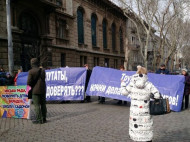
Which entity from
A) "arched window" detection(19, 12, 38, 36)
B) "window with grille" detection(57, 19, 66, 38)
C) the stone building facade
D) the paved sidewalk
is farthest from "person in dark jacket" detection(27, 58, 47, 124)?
"window with grille" detection(57, 19, 66, 38)

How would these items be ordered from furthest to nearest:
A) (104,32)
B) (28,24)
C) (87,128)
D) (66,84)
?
(104,32) < (28,24) < (66,84) < (87,128)

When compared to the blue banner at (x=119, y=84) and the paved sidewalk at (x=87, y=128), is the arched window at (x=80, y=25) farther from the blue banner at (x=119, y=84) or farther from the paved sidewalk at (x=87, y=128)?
the paved sidewalk at (x=87, y=128)

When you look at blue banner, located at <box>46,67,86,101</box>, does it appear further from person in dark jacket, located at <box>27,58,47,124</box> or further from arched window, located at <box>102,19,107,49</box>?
arched window, located at <box>102,19,107,49</box>

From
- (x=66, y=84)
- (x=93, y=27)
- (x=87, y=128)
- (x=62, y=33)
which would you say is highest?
(x=93, y=27)

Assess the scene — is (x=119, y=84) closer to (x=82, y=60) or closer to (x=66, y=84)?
(x=66, y=84)

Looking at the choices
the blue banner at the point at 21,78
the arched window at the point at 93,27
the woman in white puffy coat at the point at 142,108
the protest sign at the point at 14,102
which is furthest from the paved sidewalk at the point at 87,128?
the arched window at the point at 93,27

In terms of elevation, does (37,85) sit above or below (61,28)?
below

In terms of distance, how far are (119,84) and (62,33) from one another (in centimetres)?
1570

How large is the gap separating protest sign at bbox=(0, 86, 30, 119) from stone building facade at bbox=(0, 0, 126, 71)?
9566mm

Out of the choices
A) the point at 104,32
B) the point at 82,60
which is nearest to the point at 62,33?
the point at 82,60

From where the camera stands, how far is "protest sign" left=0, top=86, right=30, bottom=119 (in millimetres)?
7000

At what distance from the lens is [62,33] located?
23391 millimetres

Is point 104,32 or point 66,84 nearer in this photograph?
point 66,84

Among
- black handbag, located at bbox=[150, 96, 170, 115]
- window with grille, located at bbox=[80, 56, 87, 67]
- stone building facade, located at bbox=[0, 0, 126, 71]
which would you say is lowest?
black handbag, located at bbox=[150, 96, 170, 115]
